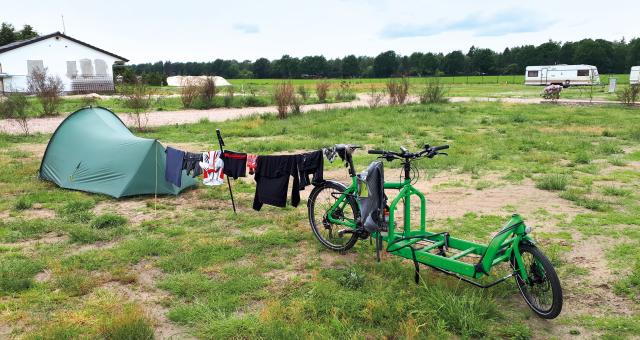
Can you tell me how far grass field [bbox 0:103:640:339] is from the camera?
3.52 metres

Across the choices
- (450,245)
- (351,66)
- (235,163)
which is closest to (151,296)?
(235,163)

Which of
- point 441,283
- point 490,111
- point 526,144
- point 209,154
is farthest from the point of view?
point 490,111

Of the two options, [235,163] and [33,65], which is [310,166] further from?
[33,65]

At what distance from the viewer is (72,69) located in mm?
41531

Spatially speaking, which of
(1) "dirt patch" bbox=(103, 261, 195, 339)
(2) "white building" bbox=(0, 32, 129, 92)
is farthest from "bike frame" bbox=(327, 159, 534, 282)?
(2) "white building" bbox=(0, 32, 129, 92)

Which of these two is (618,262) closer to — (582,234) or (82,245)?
(582,234)

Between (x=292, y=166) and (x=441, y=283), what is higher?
(x=292, y=166)

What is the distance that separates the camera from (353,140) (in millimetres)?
12648

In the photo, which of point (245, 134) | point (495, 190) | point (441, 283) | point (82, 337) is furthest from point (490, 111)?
point (82, 337)

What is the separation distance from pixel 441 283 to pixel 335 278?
912 millimetres

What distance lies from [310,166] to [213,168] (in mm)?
1600

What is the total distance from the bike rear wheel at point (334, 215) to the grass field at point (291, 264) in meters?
0.13

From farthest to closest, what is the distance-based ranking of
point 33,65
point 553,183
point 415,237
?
1. point 33,65
2. point 553,183
3. point 415,237

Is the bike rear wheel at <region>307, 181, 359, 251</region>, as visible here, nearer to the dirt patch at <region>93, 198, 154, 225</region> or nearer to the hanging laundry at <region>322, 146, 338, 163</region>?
the hanging laundry at <region>322, 146, 338, 163</region>
